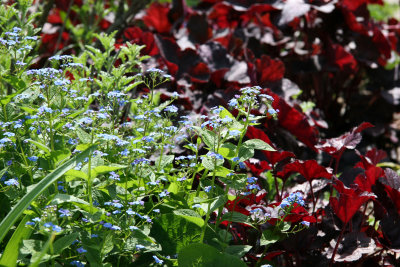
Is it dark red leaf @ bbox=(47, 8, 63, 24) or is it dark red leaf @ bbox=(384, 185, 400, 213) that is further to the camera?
dark red leaf @ bbox=(47, 8, 63, 24)

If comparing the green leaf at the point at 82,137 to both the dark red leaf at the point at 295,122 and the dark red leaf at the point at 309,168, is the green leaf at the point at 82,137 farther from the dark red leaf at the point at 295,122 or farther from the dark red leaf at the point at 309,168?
the dark red leaf at the point at 295,122

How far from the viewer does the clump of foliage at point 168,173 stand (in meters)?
1.52

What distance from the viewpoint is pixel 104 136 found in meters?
1.49

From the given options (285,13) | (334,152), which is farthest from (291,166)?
(285,13)

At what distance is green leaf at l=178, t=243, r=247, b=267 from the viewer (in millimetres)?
1573

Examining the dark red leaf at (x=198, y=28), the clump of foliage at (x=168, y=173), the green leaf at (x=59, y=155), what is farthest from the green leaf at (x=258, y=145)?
the dark red leaf at (x=198, y=28)

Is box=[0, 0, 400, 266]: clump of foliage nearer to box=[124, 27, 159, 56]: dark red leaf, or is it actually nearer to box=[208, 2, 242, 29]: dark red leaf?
box=[124, 27, 159, 56]: dark red leaf

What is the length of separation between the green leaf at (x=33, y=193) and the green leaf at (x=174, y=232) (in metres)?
0.41

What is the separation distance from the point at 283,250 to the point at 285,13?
5.32 ft

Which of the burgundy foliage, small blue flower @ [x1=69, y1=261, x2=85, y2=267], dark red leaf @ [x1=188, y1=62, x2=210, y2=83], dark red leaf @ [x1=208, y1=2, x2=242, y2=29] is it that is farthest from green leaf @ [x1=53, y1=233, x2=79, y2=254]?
dark red leaf @ [x1=208, y1=2, x2=242, y2=29]

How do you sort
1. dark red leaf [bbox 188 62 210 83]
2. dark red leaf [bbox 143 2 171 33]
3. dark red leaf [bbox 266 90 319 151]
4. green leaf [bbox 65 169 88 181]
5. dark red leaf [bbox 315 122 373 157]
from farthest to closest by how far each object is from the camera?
dark red leaf [bbox 143 2 171 33], dark red leaf [bbox 188 62 210 83], dark red leaf [bbox 266 90 319 151], dark red leaf [bbox 315 122 373 157], green leaf [bbox 65 169 88 181]

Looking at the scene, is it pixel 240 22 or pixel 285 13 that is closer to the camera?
pixel 285 13

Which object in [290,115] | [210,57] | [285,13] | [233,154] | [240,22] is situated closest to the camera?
[233,154]

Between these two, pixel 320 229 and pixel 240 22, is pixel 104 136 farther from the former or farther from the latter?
pixel 240 22
